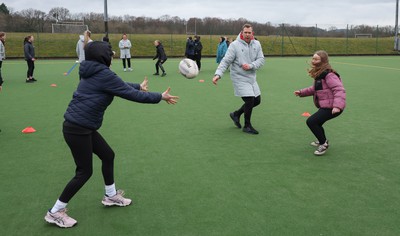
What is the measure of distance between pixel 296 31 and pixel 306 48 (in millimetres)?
9894

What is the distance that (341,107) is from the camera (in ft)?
18.4

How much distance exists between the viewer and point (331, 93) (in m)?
5.79

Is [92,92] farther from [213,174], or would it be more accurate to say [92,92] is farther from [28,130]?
[28,130]

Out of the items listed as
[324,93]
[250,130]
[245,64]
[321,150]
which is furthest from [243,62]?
[321,150]

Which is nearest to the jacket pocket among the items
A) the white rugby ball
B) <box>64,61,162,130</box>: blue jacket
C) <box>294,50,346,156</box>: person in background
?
<box>294,50,346,156</box>: person in background

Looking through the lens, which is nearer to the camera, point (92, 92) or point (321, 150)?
point (92, 92)

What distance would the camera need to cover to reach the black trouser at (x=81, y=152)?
145 inches

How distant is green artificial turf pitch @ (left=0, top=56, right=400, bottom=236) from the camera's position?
151 inches

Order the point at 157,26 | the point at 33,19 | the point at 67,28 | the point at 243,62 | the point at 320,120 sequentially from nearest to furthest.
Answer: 1. the point at 320,120
2. the point at 243,62
3. the point at 67,28
4. the point at 33,19
5. the point at 157,26

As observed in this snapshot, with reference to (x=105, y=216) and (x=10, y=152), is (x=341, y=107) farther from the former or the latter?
(x=10, y=152)

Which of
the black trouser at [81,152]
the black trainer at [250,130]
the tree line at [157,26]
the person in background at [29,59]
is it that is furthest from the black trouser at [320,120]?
the tree line at [157,26]

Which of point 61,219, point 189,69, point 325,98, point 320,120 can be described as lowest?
point 61,219

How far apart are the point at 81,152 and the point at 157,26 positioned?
56.2 m

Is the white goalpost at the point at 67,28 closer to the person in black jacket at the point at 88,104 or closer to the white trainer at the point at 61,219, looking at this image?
the person in black jacket at the point at 88,104
